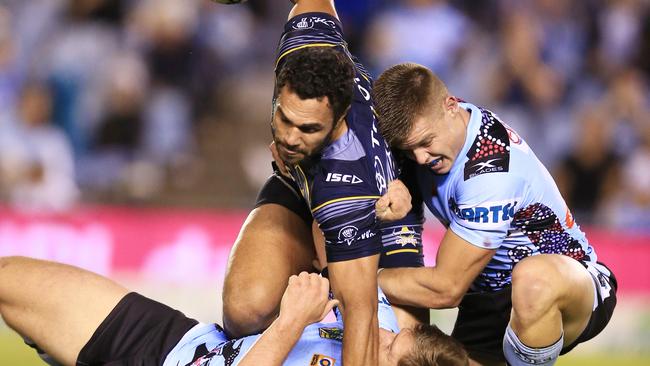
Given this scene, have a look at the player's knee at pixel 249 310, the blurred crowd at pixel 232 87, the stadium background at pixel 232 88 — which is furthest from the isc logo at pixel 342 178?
the blurred crowd at pixel 232 87

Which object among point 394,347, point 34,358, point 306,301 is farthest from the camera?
point 34,358

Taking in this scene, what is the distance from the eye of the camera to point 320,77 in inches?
183

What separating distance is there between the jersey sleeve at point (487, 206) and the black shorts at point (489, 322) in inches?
26.6

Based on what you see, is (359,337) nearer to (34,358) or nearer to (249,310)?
(249,310)

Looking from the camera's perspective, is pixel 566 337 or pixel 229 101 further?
pixel 229 101

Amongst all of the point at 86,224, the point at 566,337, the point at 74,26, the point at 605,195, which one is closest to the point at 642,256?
the point at 605,195

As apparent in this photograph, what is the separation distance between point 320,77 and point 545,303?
158cm

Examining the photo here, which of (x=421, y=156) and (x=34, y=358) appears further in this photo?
(x=34, y=358)

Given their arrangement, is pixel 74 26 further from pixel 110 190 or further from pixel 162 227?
pixel 162 227

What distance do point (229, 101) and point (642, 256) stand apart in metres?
4.33

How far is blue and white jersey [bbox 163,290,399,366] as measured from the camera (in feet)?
16.4

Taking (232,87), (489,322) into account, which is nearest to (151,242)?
(232,87)

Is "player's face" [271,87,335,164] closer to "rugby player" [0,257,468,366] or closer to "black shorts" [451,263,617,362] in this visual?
"rugby player" [0,257,468,366]

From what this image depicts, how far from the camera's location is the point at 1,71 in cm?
1051
